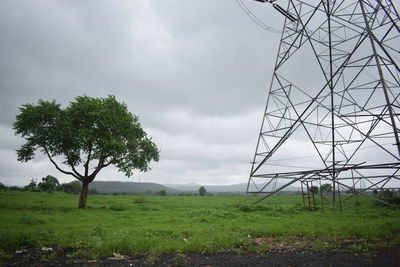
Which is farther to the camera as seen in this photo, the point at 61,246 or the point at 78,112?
the point at 78,112

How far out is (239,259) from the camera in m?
8.20

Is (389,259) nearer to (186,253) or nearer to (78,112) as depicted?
(186,253)

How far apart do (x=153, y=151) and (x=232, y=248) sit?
2328 centimetres

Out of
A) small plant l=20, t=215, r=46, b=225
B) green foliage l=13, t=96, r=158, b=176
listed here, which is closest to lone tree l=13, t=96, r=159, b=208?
green foliage l=13, t=96, r=158, b=176

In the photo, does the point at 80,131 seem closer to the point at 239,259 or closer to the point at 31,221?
the point at 31,221

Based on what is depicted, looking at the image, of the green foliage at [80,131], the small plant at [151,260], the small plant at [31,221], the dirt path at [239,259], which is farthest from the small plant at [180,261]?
the green foliage at [80,131]

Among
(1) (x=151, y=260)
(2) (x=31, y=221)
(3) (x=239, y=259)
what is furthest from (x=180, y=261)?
(2) (x=31, y=221)

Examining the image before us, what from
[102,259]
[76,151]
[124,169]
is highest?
[76,151]

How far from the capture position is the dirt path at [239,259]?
752 cm

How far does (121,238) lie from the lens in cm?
1041

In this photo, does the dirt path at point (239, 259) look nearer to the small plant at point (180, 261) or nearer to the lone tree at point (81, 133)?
the small plant at point (180, 261)

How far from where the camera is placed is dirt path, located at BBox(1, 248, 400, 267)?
752 centimetres

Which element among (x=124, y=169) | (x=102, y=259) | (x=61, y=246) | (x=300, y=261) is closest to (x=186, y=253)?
(x=102, y=259)

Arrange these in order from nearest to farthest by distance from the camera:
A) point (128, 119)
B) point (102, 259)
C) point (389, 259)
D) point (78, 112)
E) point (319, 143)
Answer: point (389, 259)
point (102, 259)
point (319, 143)
point (78, 112)
point (128, 119)
